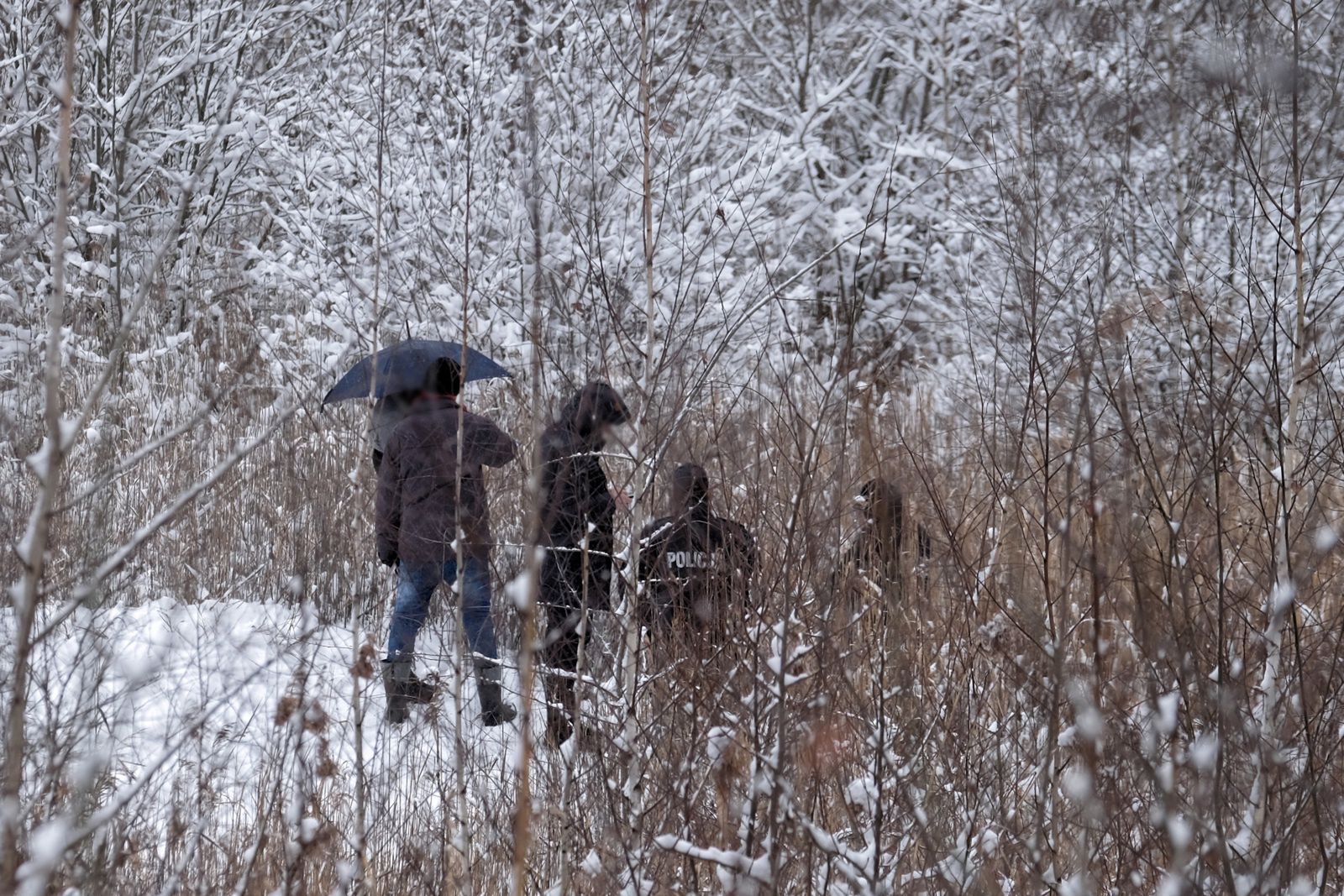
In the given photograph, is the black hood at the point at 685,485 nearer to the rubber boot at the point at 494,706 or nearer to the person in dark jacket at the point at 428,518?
the person in dark jacket at the point at 428,518

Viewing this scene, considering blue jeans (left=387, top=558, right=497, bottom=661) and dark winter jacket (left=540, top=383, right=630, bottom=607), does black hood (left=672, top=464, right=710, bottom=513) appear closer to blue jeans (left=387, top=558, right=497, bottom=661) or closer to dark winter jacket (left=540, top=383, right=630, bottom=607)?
dark winter jacket (left=540, top=383, right=630, bottom=607)

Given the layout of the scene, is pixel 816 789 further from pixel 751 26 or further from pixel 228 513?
pixel 751 26

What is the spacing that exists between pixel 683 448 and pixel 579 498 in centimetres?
57

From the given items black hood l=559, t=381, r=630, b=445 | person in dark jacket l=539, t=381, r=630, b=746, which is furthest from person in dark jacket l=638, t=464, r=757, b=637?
black hood l=559, t=381, r=630, b=445

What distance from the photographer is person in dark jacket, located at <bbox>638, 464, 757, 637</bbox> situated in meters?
3.51

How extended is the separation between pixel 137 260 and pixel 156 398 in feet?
5.23

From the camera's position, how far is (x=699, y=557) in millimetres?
4090

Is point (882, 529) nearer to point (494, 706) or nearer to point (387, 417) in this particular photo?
point (494, 706)

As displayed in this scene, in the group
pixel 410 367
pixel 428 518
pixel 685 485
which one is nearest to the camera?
pixel 685 485

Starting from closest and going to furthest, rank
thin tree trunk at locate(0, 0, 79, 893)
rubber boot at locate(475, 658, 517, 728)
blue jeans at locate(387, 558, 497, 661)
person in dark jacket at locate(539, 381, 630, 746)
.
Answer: thin tree trunk at locate(0, 0, 79, 893) → person in dark jacket at locate(539, 381, 630, 746) → rubber boot at locate(475, 658, 517, 728) → blue jeans at locate(387, 558, 497, 661)

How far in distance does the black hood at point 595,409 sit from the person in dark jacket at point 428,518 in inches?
30.3

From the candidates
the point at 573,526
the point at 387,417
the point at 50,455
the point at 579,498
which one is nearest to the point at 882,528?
the point at 573,526

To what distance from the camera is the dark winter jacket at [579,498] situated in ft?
10.0

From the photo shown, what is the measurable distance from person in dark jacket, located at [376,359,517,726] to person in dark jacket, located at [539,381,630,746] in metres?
0.27
